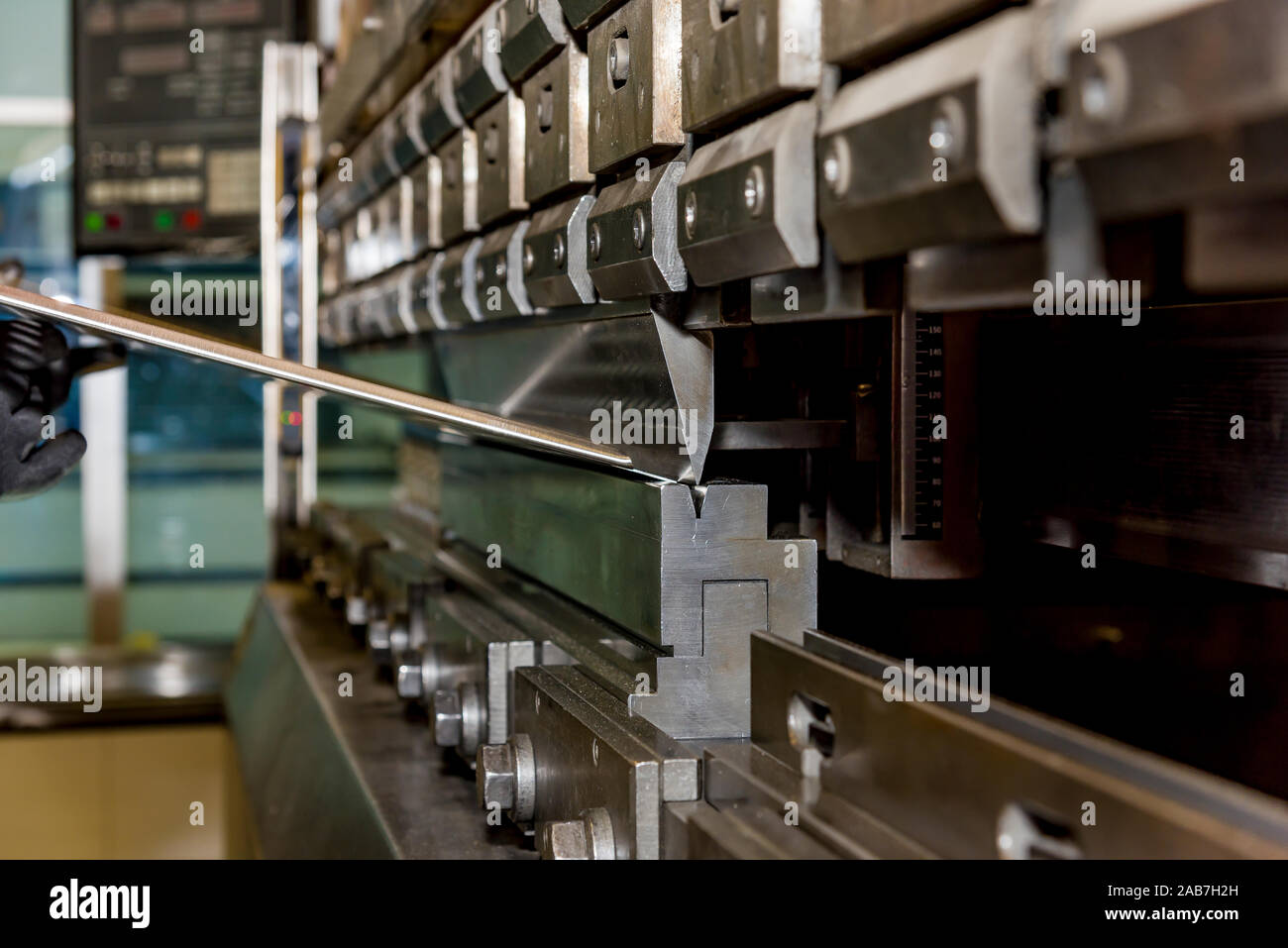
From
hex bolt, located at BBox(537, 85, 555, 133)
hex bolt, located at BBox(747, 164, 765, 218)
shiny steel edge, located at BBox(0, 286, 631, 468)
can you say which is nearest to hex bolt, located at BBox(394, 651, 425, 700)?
shiny steel edge, located at BBox(0, 286, 631, 468)

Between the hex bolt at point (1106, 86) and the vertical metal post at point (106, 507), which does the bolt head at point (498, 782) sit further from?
the vertical metal post at point (106, 507)

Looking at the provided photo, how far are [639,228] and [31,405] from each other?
93cm

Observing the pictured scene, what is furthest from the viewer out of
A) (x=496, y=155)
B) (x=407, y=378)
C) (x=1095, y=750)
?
(x=407, y=378)

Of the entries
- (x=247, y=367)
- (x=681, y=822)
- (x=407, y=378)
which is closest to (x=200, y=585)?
(x=407, y=378)

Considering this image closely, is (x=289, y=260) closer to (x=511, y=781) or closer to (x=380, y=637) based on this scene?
(x=380, y=637)

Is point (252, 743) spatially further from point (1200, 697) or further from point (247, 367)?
point (1200, 697)

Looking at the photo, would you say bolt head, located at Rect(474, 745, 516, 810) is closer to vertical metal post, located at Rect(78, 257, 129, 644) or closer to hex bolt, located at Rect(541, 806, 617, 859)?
hex bolt, located at Rect(541, 806, 617, 859)

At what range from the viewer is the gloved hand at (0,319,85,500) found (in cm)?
166

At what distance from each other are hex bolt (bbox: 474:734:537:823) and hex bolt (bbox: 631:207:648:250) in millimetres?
458

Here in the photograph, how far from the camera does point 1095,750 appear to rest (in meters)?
0.71

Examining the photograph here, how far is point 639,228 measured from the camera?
1164 mm

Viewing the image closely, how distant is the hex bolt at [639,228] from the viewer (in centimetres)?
115

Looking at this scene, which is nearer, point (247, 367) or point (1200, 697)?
point (247, 367)
